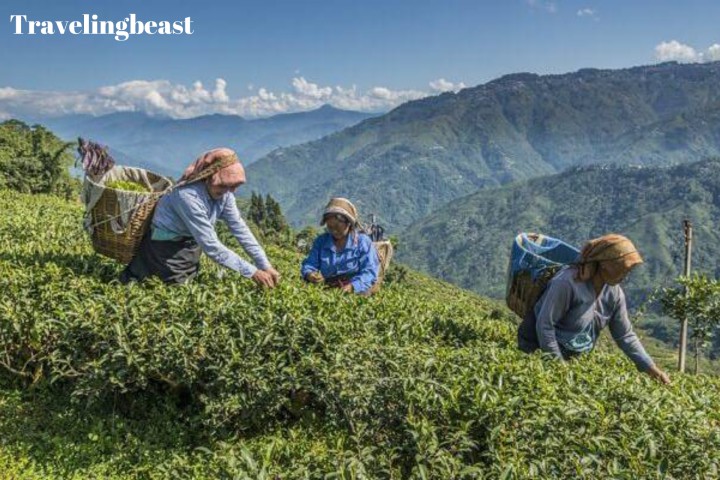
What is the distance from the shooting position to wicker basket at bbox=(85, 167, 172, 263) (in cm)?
477

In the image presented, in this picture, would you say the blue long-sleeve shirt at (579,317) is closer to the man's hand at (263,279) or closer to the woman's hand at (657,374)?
the woman's hand at (657,374)

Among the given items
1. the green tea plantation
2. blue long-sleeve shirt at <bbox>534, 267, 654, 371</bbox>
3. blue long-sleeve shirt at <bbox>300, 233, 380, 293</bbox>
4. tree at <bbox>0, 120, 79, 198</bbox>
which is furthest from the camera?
tree at <bbox>0, 120, 79, 198</bbox>

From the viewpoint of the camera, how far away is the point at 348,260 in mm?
5973

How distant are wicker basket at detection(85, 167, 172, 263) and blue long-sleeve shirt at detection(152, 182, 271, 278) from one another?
0.32 feet

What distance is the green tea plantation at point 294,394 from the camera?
9.50 ft

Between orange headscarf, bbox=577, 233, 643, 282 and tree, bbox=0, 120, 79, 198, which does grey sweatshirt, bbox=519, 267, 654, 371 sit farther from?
tree, bbox=0, 120, 79, 198

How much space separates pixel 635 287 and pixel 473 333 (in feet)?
703

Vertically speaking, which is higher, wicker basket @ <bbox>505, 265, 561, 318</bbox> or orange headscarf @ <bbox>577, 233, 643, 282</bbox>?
orange headscarf @ <bbox>577, 233, 643, 282</bbox>

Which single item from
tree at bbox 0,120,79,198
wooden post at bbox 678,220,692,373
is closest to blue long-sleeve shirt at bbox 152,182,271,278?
wooden post at bbox 678,220,692,373

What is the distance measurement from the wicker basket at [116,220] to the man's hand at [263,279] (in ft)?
3.35

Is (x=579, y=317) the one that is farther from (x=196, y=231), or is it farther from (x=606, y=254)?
(x=196, y=231)

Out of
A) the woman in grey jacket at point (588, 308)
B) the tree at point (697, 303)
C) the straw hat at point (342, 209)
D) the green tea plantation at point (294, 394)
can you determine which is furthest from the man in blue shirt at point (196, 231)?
the tree at point (697, 303)

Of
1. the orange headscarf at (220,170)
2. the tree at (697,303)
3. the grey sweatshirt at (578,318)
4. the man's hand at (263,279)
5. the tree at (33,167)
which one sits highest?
the tree at (33,167)

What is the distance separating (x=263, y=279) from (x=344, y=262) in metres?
1.32
